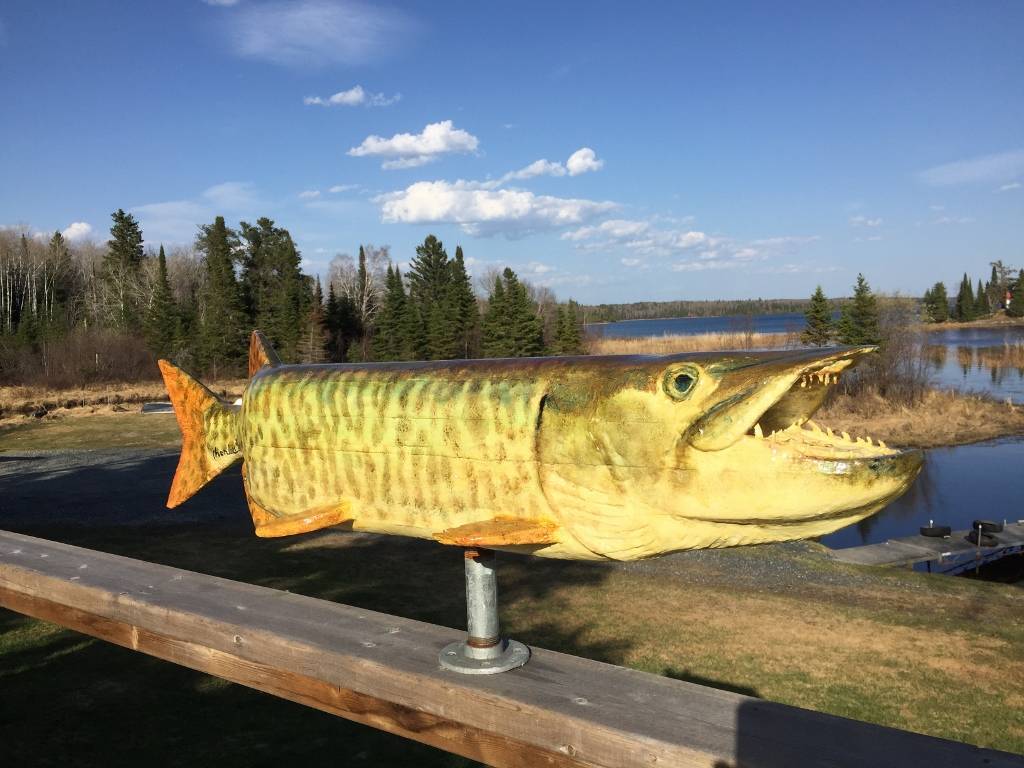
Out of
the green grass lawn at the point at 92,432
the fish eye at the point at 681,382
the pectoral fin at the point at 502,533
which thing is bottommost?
the green grass lawn at the point at 92,432

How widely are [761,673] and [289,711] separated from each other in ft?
19.4

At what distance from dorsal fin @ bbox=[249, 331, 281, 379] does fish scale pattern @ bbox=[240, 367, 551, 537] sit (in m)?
0.21

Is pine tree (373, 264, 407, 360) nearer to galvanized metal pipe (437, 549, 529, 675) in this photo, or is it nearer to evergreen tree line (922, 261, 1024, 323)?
galvanized metal pipe (437, 549, 529, 675)

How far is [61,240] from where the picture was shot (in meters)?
57.3

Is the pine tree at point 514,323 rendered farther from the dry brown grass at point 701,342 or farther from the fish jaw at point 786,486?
the fish jaw at point 786,486

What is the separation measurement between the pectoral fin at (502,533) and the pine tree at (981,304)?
122m

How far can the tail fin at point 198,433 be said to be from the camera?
2369 millimetres

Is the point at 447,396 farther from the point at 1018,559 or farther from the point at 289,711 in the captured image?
the point at 1018,559

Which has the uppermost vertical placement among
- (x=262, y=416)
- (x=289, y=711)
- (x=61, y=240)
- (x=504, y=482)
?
(x=61, y=240)

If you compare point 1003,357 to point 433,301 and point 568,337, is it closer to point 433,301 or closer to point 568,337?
point 568,337

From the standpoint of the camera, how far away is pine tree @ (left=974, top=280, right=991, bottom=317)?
342 ft

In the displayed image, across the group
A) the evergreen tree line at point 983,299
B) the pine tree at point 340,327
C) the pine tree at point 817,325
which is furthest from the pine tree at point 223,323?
the evergreen tree line at point 983,299

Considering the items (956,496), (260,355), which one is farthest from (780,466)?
(956,496)

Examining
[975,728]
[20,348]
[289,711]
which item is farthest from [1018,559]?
[20,348]
